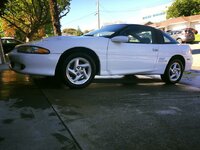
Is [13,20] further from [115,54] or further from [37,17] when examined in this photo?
[115,54]

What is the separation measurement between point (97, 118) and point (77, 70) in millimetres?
1876

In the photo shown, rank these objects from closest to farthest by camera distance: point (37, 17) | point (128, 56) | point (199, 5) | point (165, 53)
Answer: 1. point (128, 56)
2. point (165, 53)
3. point (37, 17)
4. point (199, 5)

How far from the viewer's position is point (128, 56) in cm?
558

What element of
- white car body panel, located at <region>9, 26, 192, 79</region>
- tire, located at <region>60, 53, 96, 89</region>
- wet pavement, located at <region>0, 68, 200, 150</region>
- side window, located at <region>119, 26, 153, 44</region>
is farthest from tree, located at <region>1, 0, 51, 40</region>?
wet pavement, located at <region>0, 68, 200, 150</region>

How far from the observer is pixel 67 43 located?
194 inches

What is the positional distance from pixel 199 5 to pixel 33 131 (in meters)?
57.3

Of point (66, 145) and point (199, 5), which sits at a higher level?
point (199, 5)

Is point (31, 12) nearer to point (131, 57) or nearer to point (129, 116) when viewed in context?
point (131, 57)

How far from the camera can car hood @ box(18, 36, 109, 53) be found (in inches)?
190

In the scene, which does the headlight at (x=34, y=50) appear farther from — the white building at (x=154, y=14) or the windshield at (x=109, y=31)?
the white building at (x=154, y=14)

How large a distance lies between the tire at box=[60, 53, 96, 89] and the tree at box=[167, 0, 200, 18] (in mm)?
52176

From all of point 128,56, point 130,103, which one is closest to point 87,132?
point 130,103

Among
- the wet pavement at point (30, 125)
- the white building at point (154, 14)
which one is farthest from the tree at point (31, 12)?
the white building at point (154, 14)

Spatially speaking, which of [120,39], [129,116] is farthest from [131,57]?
[129,116]
